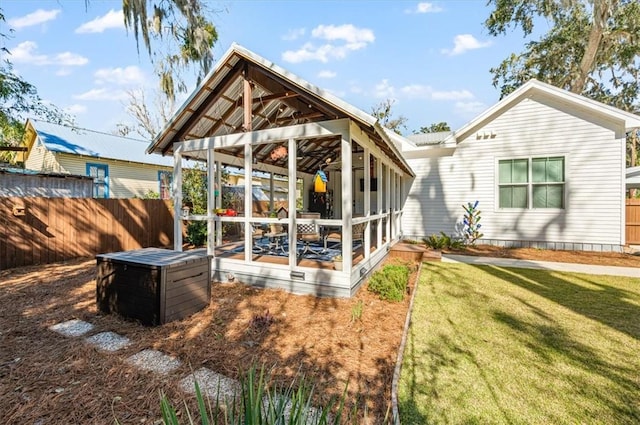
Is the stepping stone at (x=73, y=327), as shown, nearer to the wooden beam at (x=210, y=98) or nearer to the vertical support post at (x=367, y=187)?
the wooden beam at (x=210, y=98)

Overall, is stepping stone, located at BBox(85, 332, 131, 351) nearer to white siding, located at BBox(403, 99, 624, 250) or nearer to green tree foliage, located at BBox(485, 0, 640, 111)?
white siding, located at BBox(403, 99, 624, 250)

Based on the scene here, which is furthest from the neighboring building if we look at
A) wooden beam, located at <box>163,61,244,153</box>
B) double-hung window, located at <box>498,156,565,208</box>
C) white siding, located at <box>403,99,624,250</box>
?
double-hung window, located at <box>498,156,565,208</box>

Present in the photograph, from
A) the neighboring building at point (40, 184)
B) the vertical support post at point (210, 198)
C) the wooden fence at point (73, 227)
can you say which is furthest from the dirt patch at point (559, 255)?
the neighboring building at point (40, 184)

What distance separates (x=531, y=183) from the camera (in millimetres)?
9641

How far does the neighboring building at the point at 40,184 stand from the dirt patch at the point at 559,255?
14.1m

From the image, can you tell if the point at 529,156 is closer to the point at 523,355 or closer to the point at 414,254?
the point at 414,254

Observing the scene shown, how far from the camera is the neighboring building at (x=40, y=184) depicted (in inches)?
405

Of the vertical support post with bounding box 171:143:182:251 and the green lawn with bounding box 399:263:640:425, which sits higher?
the vertical support post with bounding box 171:143:182:251

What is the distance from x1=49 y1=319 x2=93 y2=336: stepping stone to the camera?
3.89 meters

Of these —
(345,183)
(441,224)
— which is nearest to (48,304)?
(345,183)

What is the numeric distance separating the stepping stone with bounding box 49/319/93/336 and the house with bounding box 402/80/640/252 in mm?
10302

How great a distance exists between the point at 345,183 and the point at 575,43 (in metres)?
18.6

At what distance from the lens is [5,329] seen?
13.0 ft

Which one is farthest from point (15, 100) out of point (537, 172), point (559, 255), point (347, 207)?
point (559, 255)
